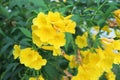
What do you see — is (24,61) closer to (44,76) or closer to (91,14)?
(44,76)

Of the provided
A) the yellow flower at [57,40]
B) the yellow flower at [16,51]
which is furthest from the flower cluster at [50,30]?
the yellow flower at [16,51]

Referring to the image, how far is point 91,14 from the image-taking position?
1949mm

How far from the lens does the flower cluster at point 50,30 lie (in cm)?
158

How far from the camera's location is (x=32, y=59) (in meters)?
1.70

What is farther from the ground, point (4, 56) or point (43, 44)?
point (43, 44)

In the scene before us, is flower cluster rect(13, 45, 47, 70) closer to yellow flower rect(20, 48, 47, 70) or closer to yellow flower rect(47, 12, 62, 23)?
yellow flower rect(20, 48, 47, 70)

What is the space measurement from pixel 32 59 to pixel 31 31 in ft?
0.43

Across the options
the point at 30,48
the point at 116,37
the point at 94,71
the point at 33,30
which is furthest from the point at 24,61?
the point at 116,37

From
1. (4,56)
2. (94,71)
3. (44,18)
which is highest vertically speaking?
(44,18)

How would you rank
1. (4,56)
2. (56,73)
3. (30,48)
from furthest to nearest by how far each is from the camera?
1. (4,56)
2. (56,73)
3. (30,48)

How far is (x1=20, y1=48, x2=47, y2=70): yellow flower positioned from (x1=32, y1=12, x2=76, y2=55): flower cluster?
0.27ft

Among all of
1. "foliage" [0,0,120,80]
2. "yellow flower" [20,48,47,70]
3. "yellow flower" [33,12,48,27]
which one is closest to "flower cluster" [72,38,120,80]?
"foliage" [0,0,120,80]

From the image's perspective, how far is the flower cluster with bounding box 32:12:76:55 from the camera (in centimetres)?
158

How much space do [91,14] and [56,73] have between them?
330 millimetres
